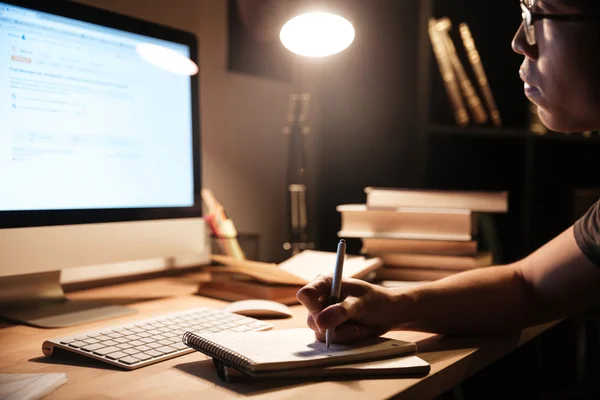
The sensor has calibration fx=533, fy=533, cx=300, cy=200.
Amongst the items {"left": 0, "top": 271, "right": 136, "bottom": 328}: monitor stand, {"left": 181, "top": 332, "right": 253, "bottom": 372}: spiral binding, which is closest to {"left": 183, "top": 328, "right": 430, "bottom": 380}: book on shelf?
{"left": 181, "top": 332, "right": 253, "bottom": 372}: spiral binding

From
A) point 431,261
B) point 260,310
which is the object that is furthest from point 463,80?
point 260,310

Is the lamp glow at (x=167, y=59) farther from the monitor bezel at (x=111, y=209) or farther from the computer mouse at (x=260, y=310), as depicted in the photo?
the computer mouse at (x=260, y=310)

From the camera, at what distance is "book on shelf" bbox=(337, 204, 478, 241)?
1158mm

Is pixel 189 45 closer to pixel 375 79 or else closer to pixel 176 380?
pixel 375 79

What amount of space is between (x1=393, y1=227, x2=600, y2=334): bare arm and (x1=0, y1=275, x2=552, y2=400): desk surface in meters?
0.02

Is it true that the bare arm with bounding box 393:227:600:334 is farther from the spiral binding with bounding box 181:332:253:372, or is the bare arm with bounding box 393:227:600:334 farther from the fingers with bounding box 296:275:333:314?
the spiral binding with bounding box 181:332:253:372

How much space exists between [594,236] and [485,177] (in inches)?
38.0

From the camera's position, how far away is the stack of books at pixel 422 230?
1.16 metres

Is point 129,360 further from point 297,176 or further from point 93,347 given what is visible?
point 297,176

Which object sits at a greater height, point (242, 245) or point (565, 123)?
point (565, 123)

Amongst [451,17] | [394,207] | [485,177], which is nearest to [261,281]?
[394,207]

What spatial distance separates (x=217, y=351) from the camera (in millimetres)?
604

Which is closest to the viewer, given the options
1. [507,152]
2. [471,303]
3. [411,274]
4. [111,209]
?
[471,303]

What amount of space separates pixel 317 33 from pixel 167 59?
32cm
